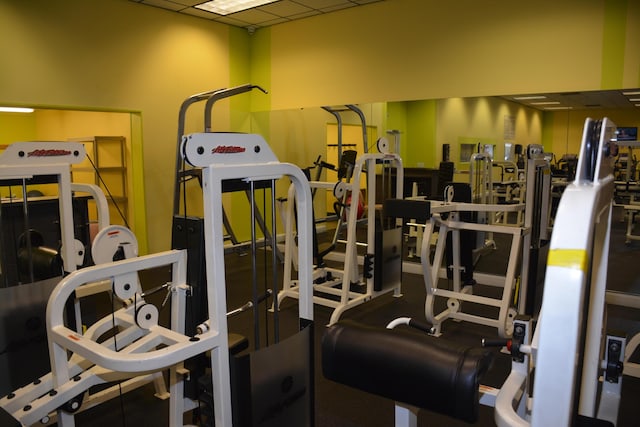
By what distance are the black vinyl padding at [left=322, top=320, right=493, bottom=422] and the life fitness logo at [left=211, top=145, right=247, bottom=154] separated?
2.27 ft

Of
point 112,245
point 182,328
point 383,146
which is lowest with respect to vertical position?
point 182,328

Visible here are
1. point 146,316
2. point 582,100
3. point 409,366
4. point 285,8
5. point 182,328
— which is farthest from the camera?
point 285,8

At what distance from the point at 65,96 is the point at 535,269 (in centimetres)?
456

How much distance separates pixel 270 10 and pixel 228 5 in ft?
1.58

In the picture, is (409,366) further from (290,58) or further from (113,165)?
(290,58)

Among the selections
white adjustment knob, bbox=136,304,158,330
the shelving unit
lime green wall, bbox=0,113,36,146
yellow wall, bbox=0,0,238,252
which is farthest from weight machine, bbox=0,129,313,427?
lime green wall, bbox=0,113,36,146

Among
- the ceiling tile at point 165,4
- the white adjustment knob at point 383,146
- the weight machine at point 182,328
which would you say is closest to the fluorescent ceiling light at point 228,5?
the ceiling tile at point 165,4

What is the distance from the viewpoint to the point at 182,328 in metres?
2.14

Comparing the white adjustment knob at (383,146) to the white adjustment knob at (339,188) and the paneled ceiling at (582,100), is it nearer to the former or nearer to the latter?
the white adjustment knob at (339,188)

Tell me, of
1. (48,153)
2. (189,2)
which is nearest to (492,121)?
(189,2)

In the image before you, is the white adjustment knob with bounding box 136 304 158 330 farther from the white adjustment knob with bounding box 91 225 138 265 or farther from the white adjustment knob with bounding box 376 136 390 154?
the white adjustment knob with bounding box 376 136 390 154

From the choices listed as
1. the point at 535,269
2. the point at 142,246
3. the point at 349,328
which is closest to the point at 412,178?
the point at 535,269

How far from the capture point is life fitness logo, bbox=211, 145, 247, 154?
156 cm

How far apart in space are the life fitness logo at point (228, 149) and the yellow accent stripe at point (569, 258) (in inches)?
43.8
